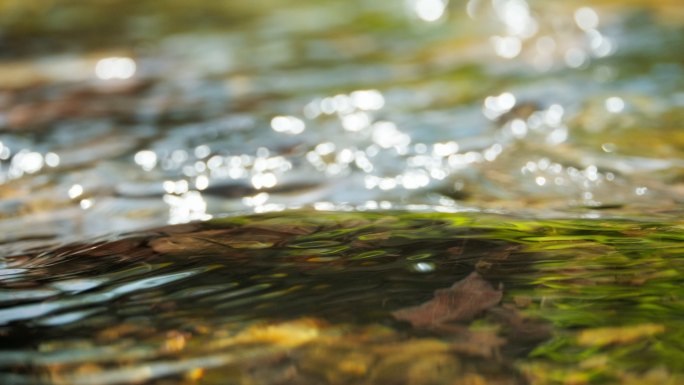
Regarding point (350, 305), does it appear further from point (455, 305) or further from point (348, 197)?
point (348, 197)

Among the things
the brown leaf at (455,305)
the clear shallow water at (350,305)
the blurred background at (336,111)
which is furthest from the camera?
the blurred background at (336,111)

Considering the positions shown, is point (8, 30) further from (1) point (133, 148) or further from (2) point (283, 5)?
(1) point (133, 148)

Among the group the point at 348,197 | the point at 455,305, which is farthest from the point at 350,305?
the point at 348,197

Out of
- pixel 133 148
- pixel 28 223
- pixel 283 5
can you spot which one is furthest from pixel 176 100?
pixel 283 5

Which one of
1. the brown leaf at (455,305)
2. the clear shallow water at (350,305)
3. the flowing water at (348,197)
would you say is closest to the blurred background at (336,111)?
the flowing water at (348,197)

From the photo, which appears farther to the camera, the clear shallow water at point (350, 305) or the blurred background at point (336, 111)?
the blurred background at point (336, 111)

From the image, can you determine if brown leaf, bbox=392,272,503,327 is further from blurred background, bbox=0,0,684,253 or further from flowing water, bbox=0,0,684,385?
blurred background, bbox=0,0,684,253

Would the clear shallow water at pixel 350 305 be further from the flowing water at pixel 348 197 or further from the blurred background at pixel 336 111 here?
the blurred background at pixel 336 111
